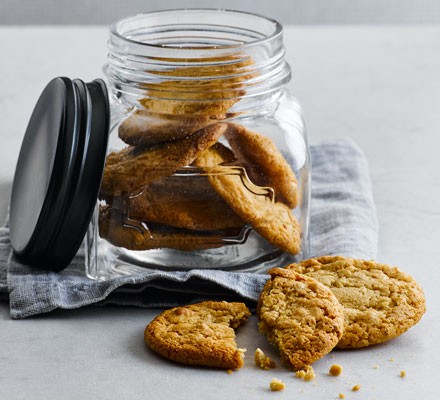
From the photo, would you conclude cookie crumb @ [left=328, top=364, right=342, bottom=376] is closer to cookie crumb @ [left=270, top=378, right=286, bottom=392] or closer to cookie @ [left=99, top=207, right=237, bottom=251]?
cookie crumb @ [left=270, top=378, right=286, bottom=392]

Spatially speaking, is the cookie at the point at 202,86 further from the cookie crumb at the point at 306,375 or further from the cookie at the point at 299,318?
the cookie crumb at the point at 306,375

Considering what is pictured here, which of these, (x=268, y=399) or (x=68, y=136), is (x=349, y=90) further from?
(x=268, y=399)

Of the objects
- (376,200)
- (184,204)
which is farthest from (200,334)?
(376,200)

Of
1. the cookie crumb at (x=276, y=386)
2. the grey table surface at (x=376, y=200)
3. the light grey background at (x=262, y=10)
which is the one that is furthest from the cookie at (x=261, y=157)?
the light grey background at (x=262, y=10)

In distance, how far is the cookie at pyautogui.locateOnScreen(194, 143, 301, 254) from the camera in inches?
47.4

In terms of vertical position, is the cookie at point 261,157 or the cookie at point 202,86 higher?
the cookie at point 202,86

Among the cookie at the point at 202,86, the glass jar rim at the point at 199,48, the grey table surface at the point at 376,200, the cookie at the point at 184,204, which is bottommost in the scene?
the grey table surface at the point at 376,200

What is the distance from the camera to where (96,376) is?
1.01 metres

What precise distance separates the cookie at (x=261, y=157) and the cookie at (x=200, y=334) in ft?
0.67

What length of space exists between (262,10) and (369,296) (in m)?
3.19

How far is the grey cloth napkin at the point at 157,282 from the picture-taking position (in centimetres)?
118

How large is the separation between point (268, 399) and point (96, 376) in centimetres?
21

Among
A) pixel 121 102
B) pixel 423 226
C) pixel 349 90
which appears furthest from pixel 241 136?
pixel 349 90

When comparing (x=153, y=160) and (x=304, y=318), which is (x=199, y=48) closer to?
(x=153, y=160)
